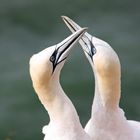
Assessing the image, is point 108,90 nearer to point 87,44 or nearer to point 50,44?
point 87,44

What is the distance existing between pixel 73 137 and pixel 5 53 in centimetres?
192

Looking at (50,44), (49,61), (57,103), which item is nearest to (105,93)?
(57,103)

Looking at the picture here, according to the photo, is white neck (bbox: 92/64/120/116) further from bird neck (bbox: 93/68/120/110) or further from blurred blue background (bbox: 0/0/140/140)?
blurred blue background (bbox: 0/0/140/140)

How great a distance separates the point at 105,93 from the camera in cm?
342

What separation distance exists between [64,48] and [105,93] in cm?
30

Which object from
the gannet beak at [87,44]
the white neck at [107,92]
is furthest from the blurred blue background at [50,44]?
the gannet beak at [87,44]

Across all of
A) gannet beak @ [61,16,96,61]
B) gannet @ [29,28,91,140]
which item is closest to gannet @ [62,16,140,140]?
gannet beak @ [61,16,96,61]

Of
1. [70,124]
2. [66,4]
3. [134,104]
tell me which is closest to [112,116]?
[70,124]

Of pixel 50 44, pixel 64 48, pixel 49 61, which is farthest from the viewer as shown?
pixel 50 44

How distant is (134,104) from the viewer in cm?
482

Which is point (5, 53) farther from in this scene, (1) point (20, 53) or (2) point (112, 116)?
(2) point (112, 116)

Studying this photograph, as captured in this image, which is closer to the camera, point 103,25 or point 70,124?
point 70,124

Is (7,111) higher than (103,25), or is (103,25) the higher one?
(103,25)

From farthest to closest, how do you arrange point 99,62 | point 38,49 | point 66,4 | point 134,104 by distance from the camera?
point 66,4 → point 38,49 → point 134,104 → point 99,62
